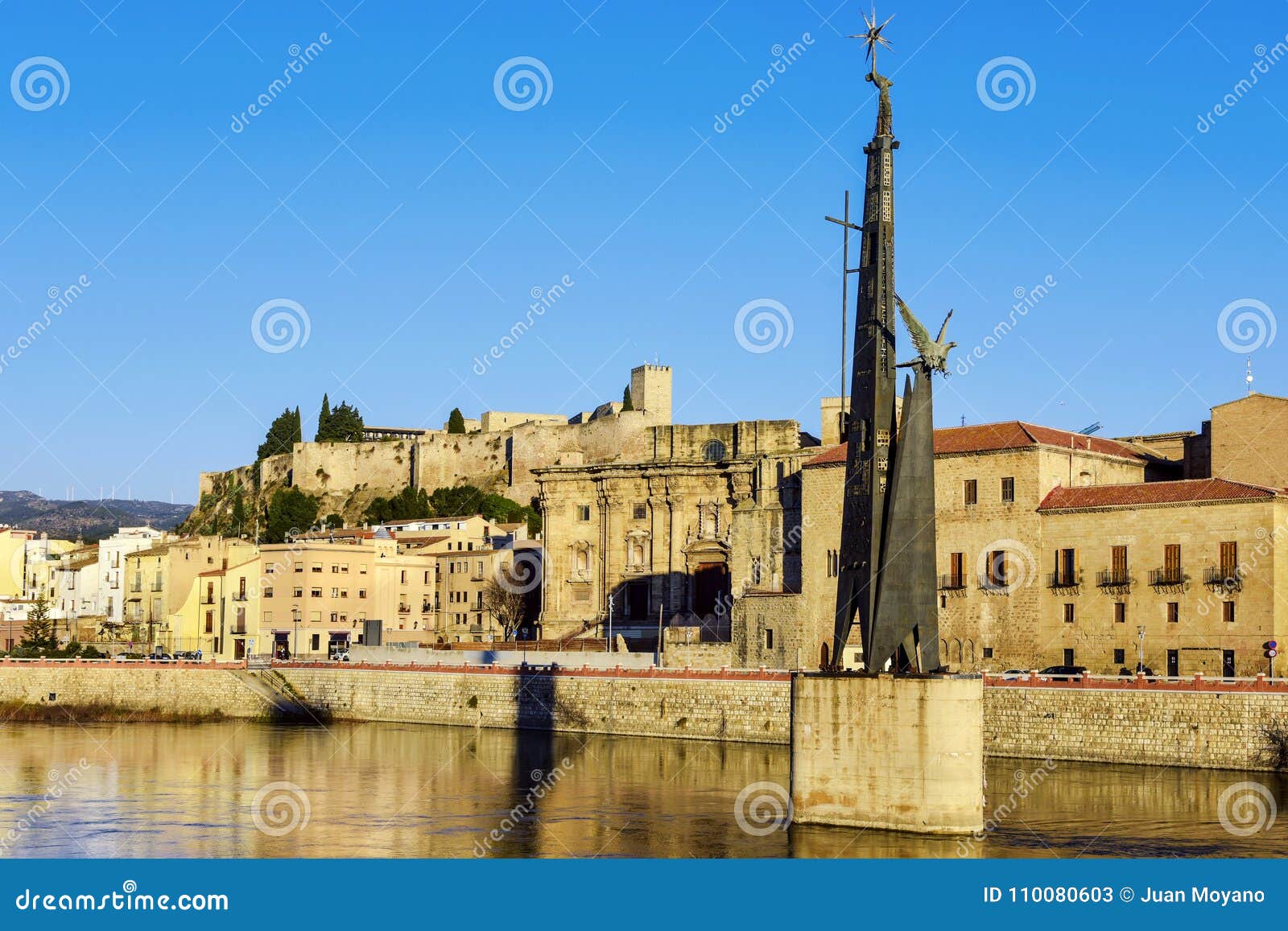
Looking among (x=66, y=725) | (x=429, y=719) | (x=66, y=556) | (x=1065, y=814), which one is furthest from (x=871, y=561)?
(x=66, y=556)

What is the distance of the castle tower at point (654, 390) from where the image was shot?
117562 mm

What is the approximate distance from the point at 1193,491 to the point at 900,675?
27058 millimetres

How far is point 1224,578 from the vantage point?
55.6 m

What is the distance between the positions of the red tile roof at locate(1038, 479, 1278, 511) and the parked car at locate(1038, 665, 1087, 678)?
5445 millimetres

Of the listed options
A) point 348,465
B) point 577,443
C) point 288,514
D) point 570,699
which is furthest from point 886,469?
point 348,465

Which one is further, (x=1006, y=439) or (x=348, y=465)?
(x=348, y=465)

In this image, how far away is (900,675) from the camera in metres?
33.5

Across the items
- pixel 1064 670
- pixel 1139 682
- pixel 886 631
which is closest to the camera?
pixel 886 631

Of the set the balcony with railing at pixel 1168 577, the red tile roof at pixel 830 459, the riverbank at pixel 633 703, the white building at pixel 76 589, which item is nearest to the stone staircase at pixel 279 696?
the riverbank at pixel 633 703

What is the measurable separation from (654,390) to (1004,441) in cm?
5701

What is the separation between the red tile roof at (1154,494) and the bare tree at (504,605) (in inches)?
1518

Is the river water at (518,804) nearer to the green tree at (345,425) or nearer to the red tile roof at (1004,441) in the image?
the red tile roof at (1004,441)

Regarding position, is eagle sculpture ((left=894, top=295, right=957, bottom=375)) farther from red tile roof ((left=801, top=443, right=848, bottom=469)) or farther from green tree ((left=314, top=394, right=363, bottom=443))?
green tree ((left=314, top=394, right=363, bottom=443))

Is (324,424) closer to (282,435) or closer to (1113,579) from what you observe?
(282,435)
